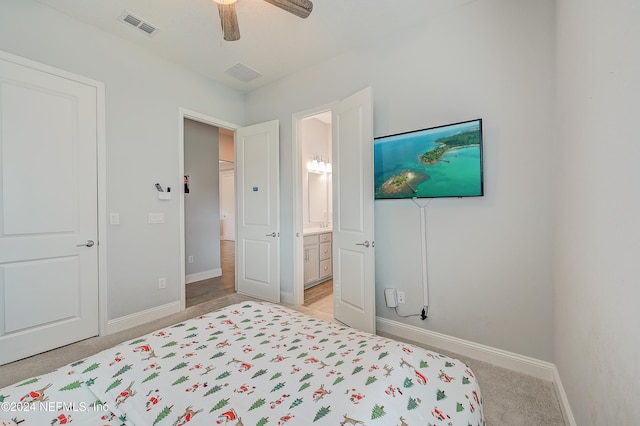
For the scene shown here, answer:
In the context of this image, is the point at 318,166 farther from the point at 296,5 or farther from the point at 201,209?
the point at 296,5

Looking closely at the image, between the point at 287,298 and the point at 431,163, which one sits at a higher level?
the point at 431,163

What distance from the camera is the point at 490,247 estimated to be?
7.06ft

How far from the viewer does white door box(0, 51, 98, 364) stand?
2.17 metres

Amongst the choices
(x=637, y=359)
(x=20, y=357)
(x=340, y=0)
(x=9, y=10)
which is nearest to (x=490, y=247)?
(x=637, y=359)

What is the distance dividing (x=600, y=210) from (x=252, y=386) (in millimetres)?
1559

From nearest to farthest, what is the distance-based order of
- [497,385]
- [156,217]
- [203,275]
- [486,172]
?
[497,385]
[486,172]
[156,217]
[203,275]

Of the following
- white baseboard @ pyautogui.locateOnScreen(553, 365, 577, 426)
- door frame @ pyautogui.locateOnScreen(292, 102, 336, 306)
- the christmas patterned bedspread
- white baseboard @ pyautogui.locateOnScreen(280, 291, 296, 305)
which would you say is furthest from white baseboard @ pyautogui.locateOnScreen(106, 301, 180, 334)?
white baseboard @ pyautogui.locateOnScreen(553, 365, 577, 426)

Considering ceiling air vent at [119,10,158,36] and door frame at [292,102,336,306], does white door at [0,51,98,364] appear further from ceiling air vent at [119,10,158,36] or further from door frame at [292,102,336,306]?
door frame at [292,102,336,306]

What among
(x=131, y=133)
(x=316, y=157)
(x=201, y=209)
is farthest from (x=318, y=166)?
(x=131, y=133)

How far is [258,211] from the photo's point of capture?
3.72 meters

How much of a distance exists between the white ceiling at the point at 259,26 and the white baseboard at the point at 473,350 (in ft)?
9.09

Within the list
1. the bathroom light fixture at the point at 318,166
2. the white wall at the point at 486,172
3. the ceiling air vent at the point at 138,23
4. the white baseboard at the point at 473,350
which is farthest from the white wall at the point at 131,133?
the white baseboard at the point at 473,350

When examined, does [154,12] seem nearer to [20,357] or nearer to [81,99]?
[81,99]

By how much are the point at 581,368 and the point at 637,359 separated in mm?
667
